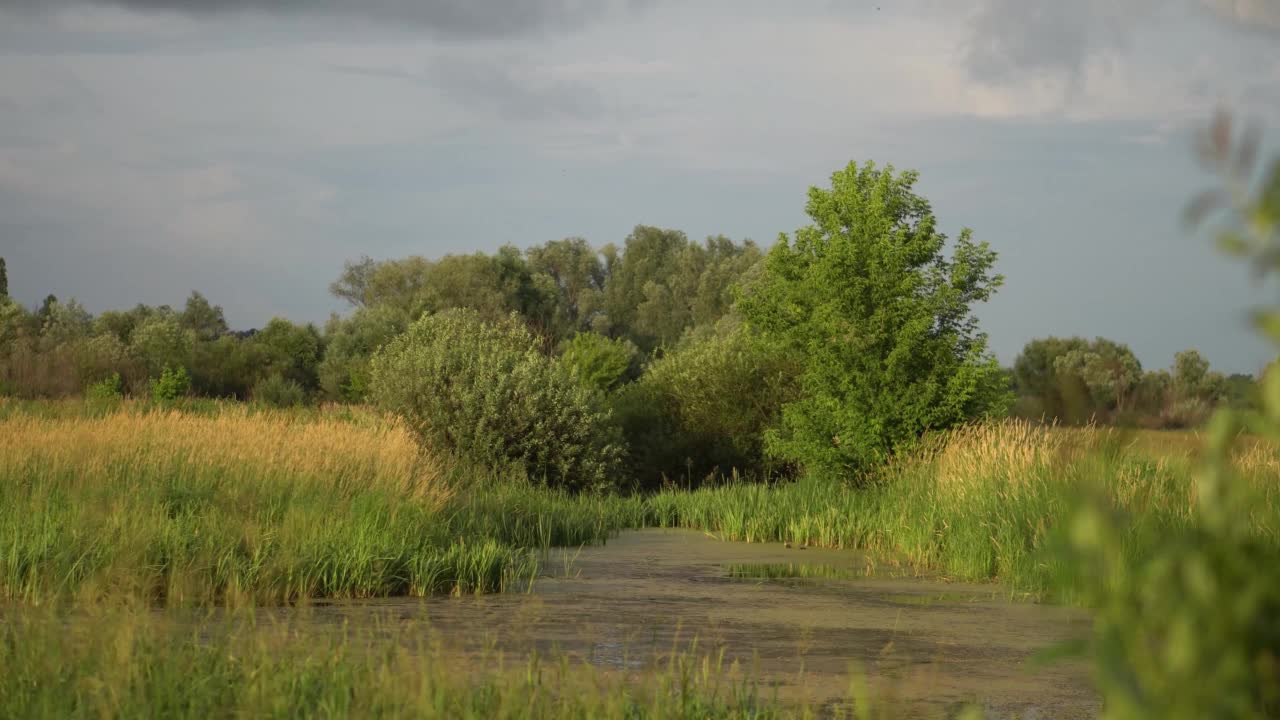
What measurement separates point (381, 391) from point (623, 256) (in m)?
66.0

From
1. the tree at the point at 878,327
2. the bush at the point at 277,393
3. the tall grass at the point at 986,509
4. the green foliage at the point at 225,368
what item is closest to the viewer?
the tall grass at the point at 986,509

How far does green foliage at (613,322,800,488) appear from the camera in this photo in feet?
92.4

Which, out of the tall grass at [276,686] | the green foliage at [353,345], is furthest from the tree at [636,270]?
the tall grass at [276,686]

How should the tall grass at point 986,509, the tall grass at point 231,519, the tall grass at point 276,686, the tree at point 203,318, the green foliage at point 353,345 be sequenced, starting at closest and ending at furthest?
1. the tall grass at point 276,686
2. the tall grass at point 231,519
3. the tall grass at point 986,509
4. the green foliage at point 353,345
5. the tree at point 203,318

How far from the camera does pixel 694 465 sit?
28.7 m

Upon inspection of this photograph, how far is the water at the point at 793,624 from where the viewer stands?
714cm

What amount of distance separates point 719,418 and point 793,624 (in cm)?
1898

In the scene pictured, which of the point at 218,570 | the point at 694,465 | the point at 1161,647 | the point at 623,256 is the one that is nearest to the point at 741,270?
the point at 623,256

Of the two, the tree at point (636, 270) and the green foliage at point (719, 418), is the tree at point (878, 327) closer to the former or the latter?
→ the green foliage at point (719, 418)

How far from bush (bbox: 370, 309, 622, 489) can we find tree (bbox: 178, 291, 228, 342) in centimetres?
5333

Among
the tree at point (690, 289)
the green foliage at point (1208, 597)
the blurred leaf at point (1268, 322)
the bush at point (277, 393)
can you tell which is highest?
the tree at point (690, 289)

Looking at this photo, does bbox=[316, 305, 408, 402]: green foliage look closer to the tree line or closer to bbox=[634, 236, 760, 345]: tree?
the tree line

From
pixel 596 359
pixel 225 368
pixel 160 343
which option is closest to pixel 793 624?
pixel 596 359

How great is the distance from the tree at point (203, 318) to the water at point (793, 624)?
6424 centimetres
